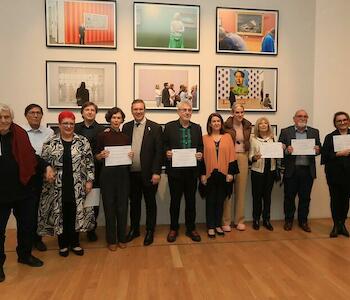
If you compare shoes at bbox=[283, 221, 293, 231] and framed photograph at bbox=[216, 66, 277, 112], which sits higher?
framed photograph at bbox=[216, 66, 277, 112]

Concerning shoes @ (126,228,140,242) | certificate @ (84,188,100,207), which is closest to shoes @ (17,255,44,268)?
certificate @ (84,188,100,207)

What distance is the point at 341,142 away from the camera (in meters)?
3.79

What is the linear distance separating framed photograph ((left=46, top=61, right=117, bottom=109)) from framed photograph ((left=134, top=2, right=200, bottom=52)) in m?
0.59

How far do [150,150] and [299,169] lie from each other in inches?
77.8

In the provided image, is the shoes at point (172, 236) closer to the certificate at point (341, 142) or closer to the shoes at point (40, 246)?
the shoes at point (40, 246)

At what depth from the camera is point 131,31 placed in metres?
4.34

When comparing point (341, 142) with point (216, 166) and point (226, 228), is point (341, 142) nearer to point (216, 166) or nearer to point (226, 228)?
point (216, 166)

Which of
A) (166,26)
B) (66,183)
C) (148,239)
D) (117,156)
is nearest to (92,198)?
(66,183)

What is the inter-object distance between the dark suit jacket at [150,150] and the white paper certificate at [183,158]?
0.53 ft

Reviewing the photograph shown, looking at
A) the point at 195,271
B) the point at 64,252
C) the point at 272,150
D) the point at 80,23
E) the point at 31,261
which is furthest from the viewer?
the point at 80,23

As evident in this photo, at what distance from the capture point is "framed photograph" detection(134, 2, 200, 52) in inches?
170

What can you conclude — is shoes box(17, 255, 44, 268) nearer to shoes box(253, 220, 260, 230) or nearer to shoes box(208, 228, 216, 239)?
shoes box(208, 228, 216, 239)

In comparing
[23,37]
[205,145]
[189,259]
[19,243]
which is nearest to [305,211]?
[205,145]

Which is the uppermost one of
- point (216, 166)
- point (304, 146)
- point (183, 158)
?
point (304, 146)
